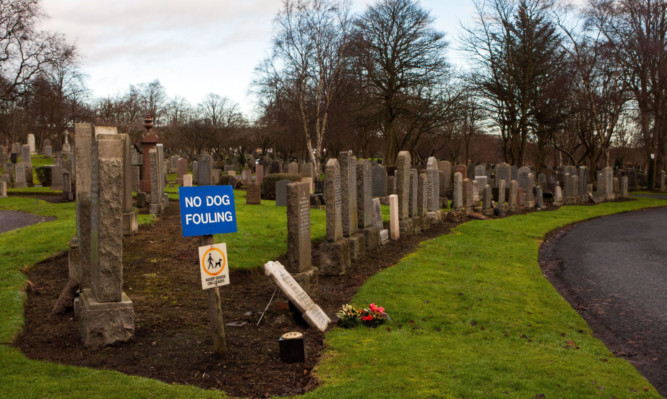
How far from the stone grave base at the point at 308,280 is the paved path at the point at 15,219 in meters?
10.5

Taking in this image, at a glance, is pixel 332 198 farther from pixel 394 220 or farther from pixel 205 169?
pixel 205 169

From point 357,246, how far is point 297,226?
3.83 m

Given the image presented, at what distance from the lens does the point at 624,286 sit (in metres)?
11.4

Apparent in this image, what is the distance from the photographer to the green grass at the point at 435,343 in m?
5.75

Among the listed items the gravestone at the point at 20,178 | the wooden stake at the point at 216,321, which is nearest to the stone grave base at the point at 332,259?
the wooden stake at the point at 216,321

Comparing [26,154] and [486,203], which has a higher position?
[26,154]

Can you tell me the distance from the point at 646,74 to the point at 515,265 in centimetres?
3106

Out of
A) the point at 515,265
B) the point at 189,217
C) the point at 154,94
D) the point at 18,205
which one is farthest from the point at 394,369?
the point at 154,94

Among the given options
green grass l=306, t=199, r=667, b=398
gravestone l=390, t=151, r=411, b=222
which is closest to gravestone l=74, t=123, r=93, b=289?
green grass l=306, t=199, r=667, b=398

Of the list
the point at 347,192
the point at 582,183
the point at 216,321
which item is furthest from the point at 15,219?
the point at 582,183

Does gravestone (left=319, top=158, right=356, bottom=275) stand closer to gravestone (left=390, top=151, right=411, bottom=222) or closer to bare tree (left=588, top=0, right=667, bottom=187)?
gravestone (left=390, top=151, right=411, bottom=222)

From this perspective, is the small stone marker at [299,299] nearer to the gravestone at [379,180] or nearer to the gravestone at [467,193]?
the gravestone at [467,193]

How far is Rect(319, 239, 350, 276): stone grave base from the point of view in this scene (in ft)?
39.0

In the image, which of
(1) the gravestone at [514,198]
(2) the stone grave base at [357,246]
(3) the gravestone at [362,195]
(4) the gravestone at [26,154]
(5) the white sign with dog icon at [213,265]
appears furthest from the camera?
(4) the gravestone at [26,154]
